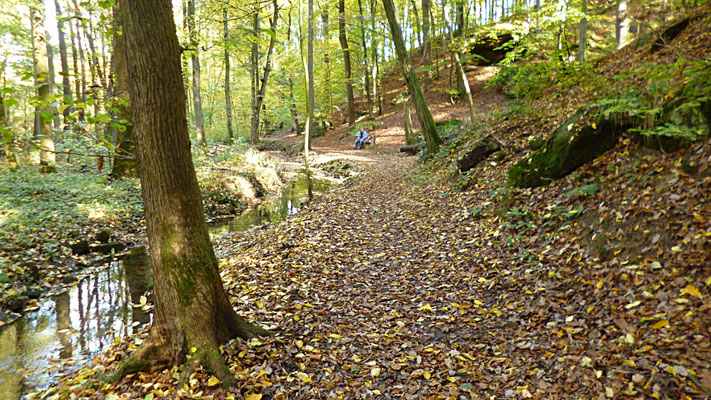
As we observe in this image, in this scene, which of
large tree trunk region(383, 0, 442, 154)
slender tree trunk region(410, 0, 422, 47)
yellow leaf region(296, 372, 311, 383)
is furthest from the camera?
slender tree trunk region(410, 0, 422, 47)

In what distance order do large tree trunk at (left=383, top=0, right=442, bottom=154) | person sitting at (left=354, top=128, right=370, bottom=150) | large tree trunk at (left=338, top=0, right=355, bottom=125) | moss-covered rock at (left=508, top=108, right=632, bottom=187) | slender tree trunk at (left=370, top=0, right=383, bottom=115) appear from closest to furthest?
moss-covered rock at (left=508, top=108, right=632, bottom=187) → large tree trunk at (left=383, top=0, right=442, bottom=154) → person sitting at (left=354, top=128, right=370, bottom=150) → large tree trunk at (left=338, top=0, right=355, bottom=125) → slender tree trunk at (left=370, top=0, right=383, bottom=115)

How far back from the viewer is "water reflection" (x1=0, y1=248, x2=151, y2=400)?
448cm

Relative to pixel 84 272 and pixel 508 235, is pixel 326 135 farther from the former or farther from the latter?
pixel 508 235

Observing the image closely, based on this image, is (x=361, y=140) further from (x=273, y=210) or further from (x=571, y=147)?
(x=571, y=147)

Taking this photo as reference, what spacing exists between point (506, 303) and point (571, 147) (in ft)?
9.89

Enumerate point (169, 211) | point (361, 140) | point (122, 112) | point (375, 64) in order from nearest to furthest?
point (169, 211) → point (122, 112) → point (361, 140) → point (375, 64)

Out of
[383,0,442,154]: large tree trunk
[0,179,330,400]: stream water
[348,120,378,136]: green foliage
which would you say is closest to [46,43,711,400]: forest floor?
[0,179,330,400]: stream water

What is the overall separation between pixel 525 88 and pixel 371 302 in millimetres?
7009

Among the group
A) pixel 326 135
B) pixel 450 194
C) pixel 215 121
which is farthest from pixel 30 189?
pixel 215 121

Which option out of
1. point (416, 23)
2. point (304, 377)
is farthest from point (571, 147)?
point (416, 23)

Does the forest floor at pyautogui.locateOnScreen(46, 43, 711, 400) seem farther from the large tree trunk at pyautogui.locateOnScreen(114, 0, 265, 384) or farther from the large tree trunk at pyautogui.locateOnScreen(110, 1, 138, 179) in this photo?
the large tree trunk at pyautogui.locateOnScreen(110, 1, 138, 179)

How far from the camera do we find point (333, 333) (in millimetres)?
4211

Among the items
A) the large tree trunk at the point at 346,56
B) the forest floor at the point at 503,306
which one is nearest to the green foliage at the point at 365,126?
the large tree trunk at the point at 346,56

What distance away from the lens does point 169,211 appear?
129 inches
